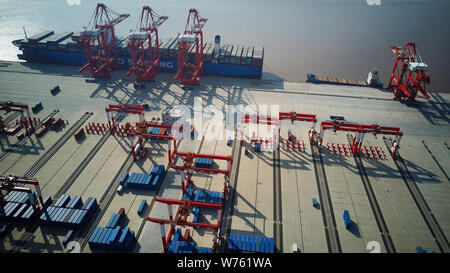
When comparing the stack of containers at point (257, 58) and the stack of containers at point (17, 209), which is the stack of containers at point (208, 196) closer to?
the stack of containers at point (17, 209)

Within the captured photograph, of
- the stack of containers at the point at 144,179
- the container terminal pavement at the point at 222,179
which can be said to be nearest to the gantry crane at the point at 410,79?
the container terminal pavement at the point at 222,179

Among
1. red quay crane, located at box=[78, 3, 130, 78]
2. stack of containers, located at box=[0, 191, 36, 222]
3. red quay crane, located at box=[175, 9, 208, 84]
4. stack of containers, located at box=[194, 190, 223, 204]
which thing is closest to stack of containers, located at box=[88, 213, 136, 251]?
→ stack of containers, located at box=[194, 190, 223, 204]

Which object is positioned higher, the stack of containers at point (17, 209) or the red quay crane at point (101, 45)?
the red quay crane at point (101, 45)

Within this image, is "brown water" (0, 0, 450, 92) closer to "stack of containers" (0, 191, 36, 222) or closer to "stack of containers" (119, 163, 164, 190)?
"stack of containers" (119, 163, 164, 190)

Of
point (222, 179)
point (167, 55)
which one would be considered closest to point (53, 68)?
point (167, 55)

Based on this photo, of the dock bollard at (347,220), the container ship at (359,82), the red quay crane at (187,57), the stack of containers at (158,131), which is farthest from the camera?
the container ship at (359,82)
